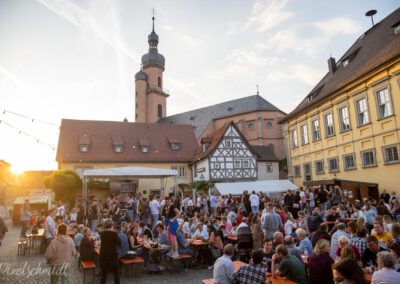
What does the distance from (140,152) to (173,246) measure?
85.7 feet

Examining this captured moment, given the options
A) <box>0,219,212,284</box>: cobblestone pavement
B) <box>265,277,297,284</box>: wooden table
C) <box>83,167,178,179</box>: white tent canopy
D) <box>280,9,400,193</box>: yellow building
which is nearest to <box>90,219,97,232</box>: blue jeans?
<box>83,167,178,179</box>: white tent canopy

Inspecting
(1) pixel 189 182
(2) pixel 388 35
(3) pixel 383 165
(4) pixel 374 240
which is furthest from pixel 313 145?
(4) pixel 374 240

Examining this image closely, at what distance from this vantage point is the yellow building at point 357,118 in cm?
1811

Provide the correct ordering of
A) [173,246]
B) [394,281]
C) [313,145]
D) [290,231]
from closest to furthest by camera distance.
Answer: [394,281], [173,246], [290,231], [313,145]

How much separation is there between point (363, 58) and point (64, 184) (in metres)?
26.5

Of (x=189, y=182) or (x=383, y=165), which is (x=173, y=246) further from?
(x=189, y=182)

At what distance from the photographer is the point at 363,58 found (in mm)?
22281

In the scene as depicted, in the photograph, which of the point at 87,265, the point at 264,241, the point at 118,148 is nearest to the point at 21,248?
the point at 87,265

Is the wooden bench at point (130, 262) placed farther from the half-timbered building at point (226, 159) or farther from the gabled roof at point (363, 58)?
the half-timbered building at point (226, 159)

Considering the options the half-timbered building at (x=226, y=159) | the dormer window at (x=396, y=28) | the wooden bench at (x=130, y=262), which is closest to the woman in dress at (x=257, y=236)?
the wooden bench at (x=130, y=262)

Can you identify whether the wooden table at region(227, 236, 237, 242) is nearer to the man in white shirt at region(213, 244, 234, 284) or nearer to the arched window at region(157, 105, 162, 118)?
the man in white shirt at region(213, 244, 234, 284)

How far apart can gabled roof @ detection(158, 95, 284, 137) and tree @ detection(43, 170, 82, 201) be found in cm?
2525

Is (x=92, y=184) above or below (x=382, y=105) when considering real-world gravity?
below

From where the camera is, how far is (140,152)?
35.3 meters
